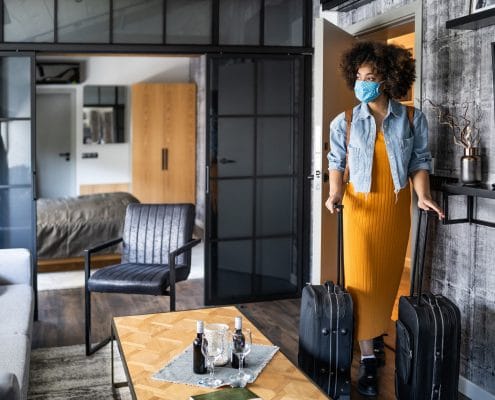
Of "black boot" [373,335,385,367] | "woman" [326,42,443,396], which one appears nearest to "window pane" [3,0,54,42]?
"woman" [326,42,443,396]

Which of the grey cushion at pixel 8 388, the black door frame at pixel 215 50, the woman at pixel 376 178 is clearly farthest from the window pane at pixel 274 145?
the grey cushion at pixel 8 388

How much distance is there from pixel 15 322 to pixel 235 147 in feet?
7.58

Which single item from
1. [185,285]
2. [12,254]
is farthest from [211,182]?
[12,254]

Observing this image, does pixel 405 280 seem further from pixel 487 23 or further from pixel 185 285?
pixel 487 23

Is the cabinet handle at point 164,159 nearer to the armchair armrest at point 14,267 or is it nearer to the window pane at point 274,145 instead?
the window pane at point 274,145

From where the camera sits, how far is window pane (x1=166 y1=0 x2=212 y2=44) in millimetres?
4887

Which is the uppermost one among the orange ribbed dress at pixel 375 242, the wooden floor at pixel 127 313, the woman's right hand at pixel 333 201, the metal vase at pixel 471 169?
the metal vase at pixel 471 169

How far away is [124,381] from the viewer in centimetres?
346

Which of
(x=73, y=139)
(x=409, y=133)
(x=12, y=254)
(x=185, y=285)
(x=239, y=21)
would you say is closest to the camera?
(x=409, y=133)

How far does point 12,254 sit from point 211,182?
1610 millimetres

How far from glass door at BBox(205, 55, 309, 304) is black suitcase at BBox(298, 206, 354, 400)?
6.74 feet

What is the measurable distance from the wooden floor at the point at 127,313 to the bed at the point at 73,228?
692 mm

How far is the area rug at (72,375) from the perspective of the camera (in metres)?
3.34

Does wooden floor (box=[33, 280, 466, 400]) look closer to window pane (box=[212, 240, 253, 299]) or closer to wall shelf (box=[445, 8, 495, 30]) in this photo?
window pane (box=[212, 240, 253, 299])
